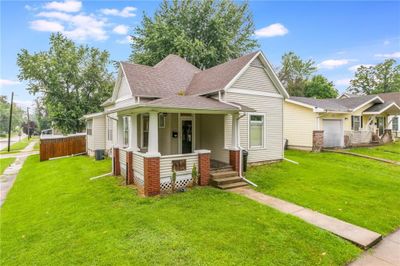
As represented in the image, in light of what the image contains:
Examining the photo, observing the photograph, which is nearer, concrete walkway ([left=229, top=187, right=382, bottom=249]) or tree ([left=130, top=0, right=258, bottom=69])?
concrete walkway ([left=229, top=187, right=382, bottom=249])

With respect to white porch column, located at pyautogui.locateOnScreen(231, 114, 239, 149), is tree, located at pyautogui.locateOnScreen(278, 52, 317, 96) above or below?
above

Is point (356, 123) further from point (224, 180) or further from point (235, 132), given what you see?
point (224, 180)

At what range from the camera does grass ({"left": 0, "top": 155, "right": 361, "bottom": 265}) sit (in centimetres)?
418

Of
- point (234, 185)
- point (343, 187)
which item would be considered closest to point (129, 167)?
point (234, 185)

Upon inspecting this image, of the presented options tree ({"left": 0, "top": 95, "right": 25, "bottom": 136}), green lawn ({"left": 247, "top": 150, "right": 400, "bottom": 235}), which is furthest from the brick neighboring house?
tree ({"left": 0, "top": 95, "right": 25, "bottom": 136})

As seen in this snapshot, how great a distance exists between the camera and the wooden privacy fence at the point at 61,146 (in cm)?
1769

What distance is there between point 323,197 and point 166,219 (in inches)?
208

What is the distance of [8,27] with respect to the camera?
12.0 meters

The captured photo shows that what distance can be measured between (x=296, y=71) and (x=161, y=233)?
4595 centimetres

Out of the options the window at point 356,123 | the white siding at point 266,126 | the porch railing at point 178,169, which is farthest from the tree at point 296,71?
the porch railing at point 178,169

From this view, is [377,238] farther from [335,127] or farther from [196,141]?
[335,127]

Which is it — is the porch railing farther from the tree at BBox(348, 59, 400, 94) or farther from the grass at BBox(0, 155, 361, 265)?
the tree at BBox(348, 59, 400, 94)

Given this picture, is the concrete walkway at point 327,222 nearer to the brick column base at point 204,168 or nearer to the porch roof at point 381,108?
the brick column base at point 204,168

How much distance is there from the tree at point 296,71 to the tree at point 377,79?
11887 mm
